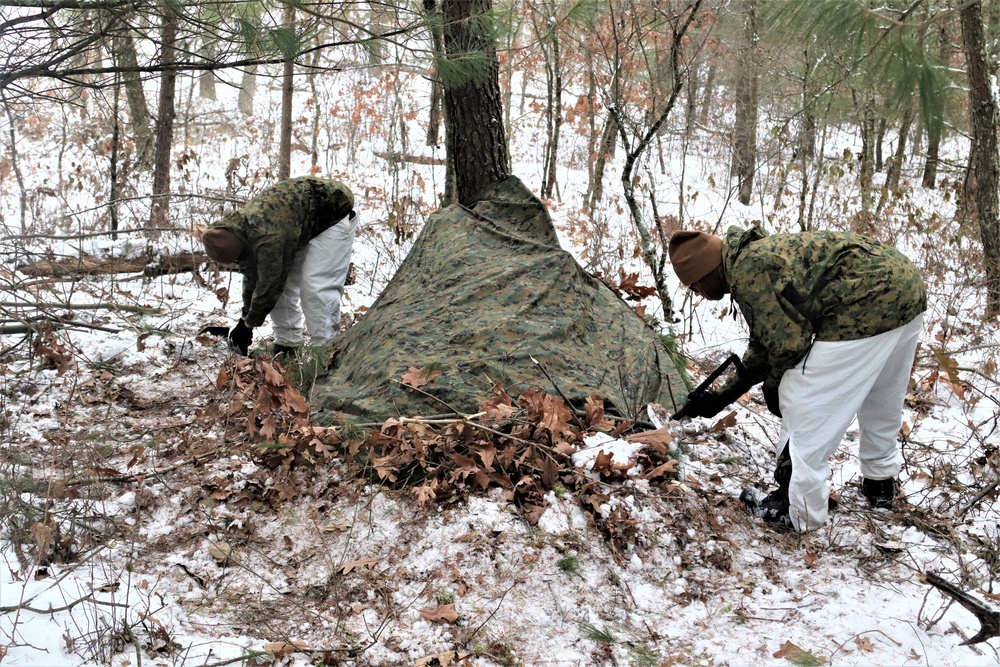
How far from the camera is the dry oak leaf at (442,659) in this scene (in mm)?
2430

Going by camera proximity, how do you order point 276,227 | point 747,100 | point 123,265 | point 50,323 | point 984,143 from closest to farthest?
point 50,323 < point 276,227 < point 123,265 < point 984,143 < point 747,100

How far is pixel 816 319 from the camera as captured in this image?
3166 mm

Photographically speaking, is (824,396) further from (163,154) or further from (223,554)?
(163,154)

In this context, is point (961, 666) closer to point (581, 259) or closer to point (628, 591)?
point (628, 591)

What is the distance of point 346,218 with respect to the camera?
5320 millimetres

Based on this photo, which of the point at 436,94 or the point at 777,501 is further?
the point at 436,94

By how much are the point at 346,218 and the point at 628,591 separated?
350 cm

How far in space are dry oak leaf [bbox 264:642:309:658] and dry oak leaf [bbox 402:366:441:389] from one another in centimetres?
152

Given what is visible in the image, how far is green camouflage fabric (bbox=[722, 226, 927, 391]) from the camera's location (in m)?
3.08

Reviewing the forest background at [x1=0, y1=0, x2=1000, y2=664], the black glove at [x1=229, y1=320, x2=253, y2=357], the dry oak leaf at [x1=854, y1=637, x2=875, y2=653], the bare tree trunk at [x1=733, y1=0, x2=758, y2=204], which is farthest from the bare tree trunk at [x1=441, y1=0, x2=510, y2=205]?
the bare tree trunk at [x1=733, y1=0, x2=758, y2=204]

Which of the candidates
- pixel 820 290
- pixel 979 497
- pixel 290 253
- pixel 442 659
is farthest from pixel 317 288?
pixel 979 497

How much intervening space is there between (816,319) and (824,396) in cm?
34

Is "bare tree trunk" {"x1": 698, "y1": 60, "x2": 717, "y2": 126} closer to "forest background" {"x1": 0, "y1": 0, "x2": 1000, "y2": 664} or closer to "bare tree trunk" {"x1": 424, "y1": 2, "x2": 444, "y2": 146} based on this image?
"bare tree trunk" {"x1": 424, "y1": 2, "x2": 444, "y2": 146}

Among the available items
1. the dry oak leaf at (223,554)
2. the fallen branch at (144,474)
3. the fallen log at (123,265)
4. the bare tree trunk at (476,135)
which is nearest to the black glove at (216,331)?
the fallen log at (123,265)
